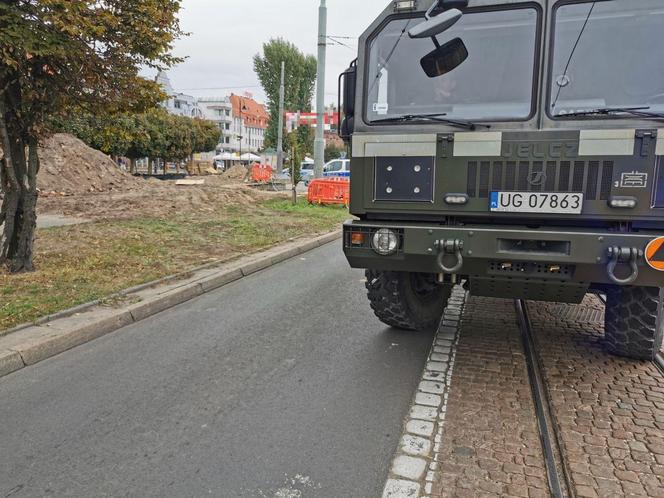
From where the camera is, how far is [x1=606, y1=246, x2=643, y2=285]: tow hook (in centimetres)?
331

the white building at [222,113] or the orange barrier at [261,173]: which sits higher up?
the white building at [222,113]

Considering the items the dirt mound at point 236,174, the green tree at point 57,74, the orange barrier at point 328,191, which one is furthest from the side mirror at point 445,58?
the dirt mound at point 236,174

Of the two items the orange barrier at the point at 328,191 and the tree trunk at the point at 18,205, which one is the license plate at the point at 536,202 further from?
the orange barrier at the point at 328,191

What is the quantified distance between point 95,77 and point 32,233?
215 centimetres

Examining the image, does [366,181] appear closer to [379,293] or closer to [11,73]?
[379,293]

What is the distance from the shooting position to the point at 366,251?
4.01 m

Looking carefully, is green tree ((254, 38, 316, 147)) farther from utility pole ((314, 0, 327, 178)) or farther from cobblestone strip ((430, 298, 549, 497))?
cobblestone strip ((430, 298, 549, 497))

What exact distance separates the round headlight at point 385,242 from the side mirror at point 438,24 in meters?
1.41

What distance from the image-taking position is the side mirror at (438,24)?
363 centimetres

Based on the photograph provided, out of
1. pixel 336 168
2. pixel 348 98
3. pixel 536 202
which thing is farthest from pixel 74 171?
pixel 536 202

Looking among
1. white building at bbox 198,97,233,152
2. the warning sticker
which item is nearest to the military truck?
the warning sticker

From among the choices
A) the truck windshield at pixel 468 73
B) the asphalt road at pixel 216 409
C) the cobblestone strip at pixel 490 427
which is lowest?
the asphalt road at pixel 216 409

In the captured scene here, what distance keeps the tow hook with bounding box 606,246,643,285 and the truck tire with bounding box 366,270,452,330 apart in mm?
1649

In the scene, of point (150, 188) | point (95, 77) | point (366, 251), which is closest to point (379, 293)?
point (366, 251)
